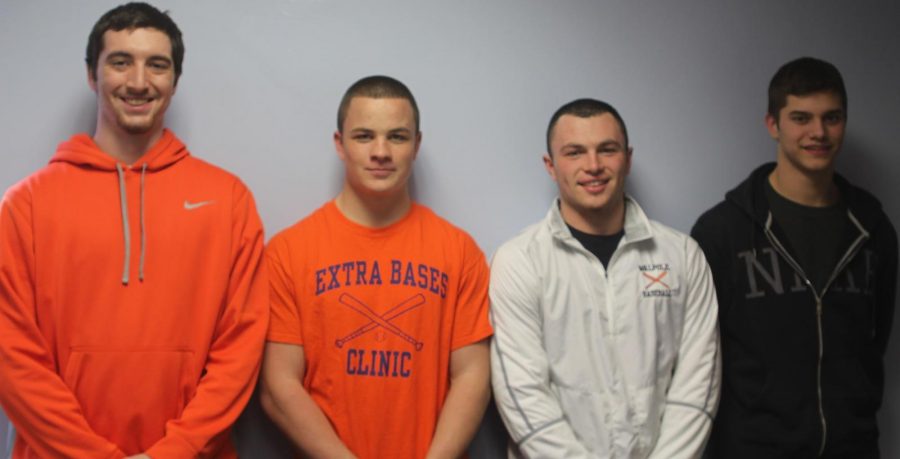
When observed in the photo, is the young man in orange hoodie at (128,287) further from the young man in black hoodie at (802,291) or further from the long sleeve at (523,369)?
the young man in black hoodie at (802,291)

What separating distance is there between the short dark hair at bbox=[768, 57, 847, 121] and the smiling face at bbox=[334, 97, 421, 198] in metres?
1.13

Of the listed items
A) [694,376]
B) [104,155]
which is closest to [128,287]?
[104,155]

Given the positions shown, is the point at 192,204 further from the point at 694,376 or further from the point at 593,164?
the point at 694,376

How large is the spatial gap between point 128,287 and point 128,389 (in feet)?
0.79

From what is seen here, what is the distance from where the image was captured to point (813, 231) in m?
2.33

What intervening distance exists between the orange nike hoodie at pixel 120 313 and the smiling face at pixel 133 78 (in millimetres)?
99

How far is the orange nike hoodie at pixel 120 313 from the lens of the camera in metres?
1.78

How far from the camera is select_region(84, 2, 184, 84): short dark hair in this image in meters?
1.92

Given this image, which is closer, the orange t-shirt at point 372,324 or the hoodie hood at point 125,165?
the hoodie hood at point 125,165

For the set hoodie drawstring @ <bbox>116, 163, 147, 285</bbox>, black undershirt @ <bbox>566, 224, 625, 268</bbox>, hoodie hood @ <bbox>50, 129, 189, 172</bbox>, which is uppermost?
hoodie hood @ <bbox>50, 129, 189, 172</bbox>

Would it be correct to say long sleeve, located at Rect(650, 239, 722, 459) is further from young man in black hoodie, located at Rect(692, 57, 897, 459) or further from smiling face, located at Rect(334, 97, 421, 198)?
smiling face, located at Rect(334, 97, 421, 198)

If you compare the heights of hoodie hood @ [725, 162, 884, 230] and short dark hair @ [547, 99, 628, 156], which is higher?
short dark hair @ [547, 99, 628, 156]

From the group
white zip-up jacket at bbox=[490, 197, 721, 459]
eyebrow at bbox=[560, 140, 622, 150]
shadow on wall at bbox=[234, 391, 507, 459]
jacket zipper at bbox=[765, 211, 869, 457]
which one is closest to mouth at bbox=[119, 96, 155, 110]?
shadow on wall at bbox=[234, 391, 507, 459]

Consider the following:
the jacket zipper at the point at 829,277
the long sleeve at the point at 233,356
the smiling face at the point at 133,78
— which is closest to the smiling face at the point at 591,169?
the jacket zipper at the point at 829,277
